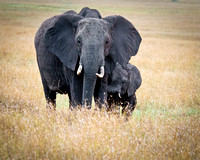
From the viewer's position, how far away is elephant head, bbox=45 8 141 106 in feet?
18.4

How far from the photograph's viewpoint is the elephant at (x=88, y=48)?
18.5 ft

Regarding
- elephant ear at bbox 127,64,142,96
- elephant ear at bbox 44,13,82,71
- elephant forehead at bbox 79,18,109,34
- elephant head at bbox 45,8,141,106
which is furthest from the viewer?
elephant ear at bbox 127,64,142,96

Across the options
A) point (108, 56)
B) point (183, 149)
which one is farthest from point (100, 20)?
point (183, 149)

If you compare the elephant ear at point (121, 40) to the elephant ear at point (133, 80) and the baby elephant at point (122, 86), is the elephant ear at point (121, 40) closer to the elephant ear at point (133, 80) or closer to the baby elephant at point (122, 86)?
the baby elephant at point (122, 86)

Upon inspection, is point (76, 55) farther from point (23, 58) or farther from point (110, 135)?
point (23, 58)

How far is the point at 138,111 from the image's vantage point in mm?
8977

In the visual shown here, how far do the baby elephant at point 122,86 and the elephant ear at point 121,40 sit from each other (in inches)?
27.0

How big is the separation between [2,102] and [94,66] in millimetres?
3362

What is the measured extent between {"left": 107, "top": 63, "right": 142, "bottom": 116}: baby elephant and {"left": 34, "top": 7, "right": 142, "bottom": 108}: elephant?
720mm

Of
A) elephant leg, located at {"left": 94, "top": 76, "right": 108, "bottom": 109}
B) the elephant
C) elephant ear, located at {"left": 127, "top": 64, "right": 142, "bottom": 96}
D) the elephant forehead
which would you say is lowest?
elephant ear, located at {"left": 127, "top": 64, "right": 142, "bottom": 96}

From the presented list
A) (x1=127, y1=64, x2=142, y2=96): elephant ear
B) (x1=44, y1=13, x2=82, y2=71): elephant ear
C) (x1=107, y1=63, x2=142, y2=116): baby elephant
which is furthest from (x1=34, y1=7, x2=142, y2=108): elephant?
(x1=127, y1=64, x2=142, y2=96): elephant ear

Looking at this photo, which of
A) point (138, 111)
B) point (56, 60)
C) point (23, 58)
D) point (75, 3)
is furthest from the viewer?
point (75, 3)

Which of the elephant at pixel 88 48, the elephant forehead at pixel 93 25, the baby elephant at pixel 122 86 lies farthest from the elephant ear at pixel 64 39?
the baby elephant at pixel 122 86

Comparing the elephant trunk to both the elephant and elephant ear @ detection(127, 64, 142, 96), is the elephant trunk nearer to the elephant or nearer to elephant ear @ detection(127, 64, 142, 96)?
the elephant
